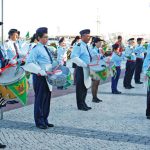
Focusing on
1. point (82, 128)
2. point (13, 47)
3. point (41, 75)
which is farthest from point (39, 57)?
point (13, 47)

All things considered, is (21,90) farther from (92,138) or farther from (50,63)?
(92,138)

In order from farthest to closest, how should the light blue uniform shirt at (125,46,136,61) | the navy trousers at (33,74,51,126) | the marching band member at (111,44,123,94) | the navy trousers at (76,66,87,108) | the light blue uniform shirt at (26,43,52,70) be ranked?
the light blue uniform shirt at (125,46,136,61), the marching band member at (111,44,123,94), the navy trousers at (76,66,87,108), the navy trousers at (33,74,51,126), the light blue uniform shirt at (26,43,52,70)

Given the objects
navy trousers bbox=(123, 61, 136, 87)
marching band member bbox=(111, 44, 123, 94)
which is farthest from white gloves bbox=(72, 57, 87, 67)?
navy trousers bbox=(123, 61, 136, 87)

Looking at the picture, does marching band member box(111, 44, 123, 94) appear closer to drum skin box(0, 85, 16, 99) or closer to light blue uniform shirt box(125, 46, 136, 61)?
light blue uniform shirt box(125, 46, 136, 61)

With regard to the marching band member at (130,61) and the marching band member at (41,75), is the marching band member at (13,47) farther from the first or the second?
the marching band member at (130,61)

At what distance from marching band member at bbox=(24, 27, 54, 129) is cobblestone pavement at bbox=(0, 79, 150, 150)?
0.80 feet

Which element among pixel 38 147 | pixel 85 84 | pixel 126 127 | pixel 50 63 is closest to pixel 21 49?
pixel 85 84

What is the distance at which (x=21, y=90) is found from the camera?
19.4ft

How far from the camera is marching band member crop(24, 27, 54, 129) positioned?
20.3ft

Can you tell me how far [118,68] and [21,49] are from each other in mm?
3477

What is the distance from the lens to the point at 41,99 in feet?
20.9

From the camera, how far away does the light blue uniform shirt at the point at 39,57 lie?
6.17 m

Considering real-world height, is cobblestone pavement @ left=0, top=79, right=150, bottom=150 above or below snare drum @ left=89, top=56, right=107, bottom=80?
below

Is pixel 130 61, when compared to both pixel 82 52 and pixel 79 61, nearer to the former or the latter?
pixel 82 52
